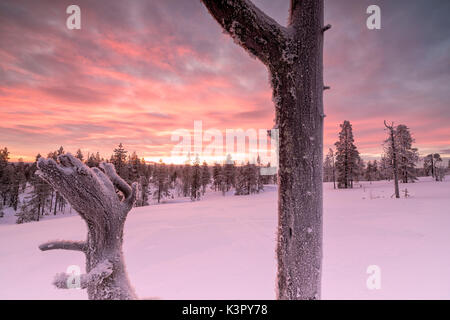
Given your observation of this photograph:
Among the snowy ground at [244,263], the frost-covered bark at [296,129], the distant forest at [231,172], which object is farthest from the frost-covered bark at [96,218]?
the distant forest at [231,172]

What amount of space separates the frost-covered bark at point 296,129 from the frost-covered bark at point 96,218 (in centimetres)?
204

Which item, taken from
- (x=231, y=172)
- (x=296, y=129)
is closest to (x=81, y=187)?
(x=296, y=129)

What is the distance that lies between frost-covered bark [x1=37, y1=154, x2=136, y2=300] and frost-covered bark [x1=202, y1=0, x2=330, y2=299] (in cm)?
204

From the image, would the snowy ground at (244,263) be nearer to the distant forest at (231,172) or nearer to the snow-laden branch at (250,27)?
the snow-laden branch at (250,27)

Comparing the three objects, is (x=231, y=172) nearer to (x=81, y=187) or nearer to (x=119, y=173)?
(x=119, y=173)

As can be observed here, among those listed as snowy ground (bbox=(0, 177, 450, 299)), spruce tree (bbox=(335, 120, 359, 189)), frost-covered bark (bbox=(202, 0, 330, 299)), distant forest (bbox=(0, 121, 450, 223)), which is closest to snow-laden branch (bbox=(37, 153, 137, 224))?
frost-covered bark (bbox=(202, 0, 330, 299))

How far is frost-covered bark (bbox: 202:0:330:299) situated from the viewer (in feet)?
5.76

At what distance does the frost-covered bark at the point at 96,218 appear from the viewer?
2.12m

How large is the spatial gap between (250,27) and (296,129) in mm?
1036

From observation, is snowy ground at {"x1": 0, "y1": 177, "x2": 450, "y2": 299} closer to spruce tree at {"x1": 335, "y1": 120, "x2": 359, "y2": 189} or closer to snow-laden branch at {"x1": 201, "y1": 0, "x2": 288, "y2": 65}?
snow-laden branch at {"x1": 201, "y1": 0, "x2": 288, "y2": 65}

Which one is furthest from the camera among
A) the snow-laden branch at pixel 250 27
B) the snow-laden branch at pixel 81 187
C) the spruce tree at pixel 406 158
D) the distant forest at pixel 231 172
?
the spruce tree at pixel 406 158
